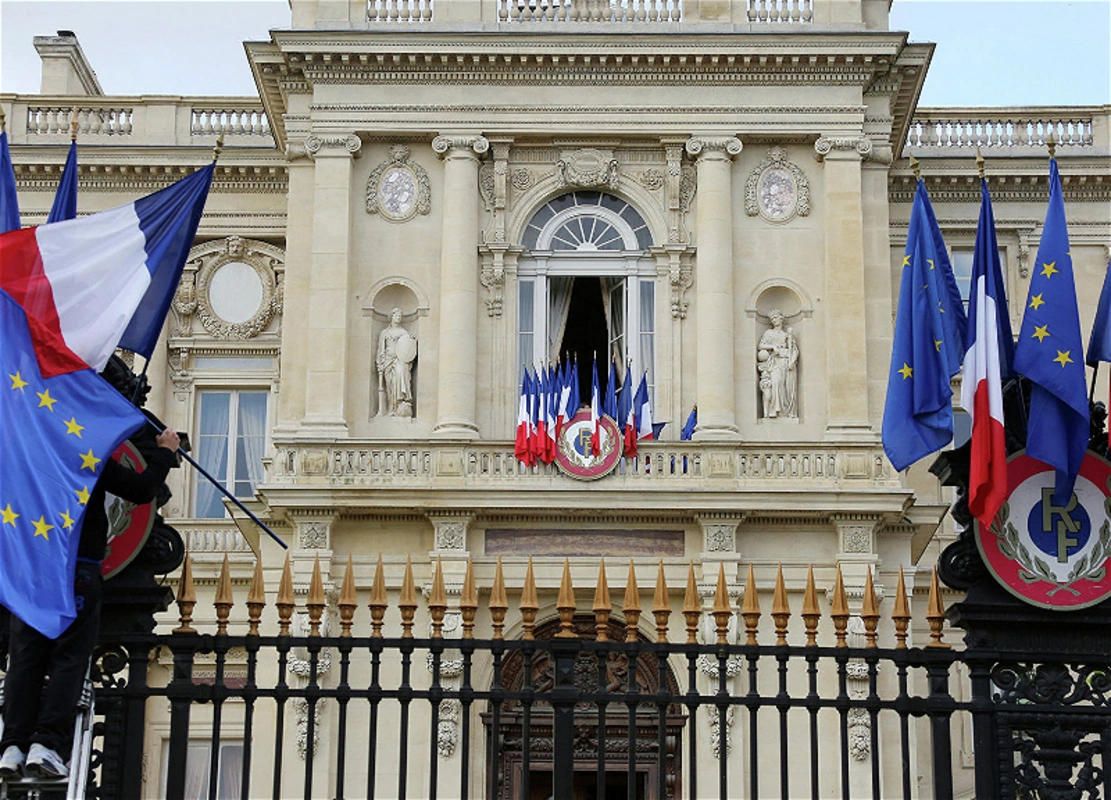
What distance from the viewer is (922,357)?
37.9 feet

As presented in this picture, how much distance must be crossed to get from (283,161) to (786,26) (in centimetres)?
997

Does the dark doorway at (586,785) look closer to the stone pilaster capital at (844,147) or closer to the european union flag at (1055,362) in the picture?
the stone pilaster capital at (844,147)

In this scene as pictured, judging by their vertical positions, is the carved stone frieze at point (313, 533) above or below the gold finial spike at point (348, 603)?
above

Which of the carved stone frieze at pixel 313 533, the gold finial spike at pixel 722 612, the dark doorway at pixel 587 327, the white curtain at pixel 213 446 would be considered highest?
the dark doorway at pixel 587 327

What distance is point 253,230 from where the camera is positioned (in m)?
34.5

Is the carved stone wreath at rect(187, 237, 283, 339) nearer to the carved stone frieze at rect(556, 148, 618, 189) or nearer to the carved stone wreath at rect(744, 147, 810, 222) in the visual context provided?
the carved stone frieze at rect(556, 148, 618, 189)

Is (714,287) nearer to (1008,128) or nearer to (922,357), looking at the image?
(1008,128)

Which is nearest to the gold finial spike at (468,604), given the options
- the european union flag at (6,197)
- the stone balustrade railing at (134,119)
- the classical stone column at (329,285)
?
the european union flag at (6,197)

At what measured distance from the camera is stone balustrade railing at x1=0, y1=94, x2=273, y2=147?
35.1 m

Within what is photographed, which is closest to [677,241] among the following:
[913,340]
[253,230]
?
[253,230]

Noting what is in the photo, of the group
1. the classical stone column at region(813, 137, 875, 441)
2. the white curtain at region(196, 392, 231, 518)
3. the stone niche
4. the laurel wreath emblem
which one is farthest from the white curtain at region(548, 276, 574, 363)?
the laurel wreath emblem

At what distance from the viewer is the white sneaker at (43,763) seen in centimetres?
928

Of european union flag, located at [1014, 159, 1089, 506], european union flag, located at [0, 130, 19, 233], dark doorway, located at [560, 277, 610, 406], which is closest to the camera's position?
european union flag, located at [1014, 159, 1089, 506]

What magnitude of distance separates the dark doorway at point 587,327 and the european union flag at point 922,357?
18.7m
